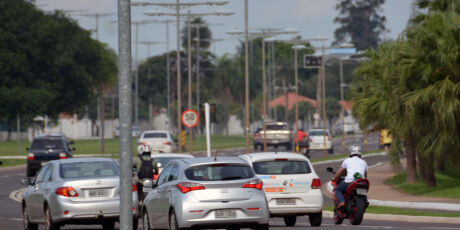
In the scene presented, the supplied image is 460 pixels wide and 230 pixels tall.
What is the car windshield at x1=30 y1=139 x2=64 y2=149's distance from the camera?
135 ft

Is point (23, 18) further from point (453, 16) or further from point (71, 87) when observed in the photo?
point (453, 16)

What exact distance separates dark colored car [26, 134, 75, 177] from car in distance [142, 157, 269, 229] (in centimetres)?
2478

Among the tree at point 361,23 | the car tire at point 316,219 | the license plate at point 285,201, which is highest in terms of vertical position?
the tree at point 361,23

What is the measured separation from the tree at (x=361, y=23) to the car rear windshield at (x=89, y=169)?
13303 cm

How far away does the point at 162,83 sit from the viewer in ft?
412

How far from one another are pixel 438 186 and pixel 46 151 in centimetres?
1651

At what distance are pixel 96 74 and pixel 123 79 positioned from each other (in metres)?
64.8

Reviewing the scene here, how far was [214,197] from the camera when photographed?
1591 centimetres

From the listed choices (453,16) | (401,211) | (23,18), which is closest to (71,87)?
(23,18)

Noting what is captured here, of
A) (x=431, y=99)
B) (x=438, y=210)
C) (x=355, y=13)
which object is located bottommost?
(x=438, y=210)

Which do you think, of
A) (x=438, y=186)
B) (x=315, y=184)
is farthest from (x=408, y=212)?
(x=438, y=186)

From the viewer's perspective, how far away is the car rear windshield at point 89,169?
61.7 ft

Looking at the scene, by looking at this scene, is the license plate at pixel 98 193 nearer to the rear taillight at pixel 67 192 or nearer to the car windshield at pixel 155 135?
the rear taillight at pixel 67 192

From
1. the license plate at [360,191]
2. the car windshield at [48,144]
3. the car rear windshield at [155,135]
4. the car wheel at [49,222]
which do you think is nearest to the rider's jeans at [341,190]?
the license plate at [360,191]
